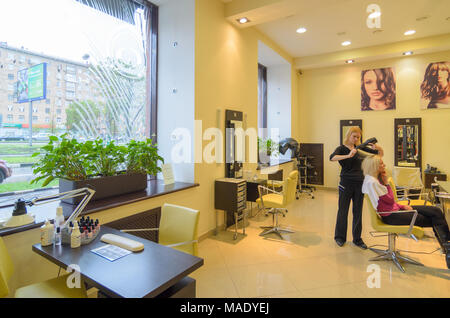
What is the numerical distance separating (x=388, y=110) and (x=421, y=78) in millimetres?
942

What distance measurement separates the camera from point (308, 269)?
2.77 meters

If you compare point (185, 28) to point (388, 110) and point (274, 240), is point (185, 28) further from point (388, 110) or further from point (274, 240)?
point (388, 110)

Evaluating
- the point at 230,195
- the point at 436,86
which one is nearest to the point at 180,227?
the point at 230,195

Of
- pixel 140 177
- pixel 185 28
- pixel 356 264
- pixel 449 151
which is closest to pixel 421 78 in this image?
pixel 449 151

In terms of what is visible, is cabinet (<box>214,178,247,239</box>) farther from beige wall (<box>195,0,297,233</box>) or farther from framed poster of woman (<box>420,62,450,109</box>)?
framed poster of woman (<box>420,62,450,109</box>)

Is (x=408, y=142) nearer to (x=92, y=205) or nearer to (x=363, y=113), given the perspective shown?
(x=363, y=113)

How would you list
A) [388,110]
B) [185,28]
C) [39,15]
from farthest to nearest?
[388,110]
[185,28]
[39,15]

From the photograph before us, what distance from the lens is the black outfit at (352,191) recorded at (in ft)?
10.8

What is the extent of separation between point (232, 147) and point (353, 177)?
1860mm

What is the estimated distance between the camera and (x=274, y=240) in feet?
11.8

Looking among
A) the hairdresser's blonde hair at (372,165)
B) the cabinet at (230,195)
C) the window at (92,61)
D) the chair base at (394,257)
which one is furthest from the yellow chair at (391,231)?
the window at (92,61)

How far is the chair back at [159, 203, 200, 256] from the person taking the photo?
2102 millimetres

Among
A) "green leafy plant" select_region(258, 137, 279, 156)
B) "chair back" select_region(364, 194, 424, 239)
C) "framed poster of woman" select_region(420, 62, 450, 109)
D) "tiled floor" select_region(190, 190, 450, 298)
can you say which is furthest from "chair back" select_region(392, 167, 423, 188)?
"chair back" select_region(364, 194, 424, 239)
